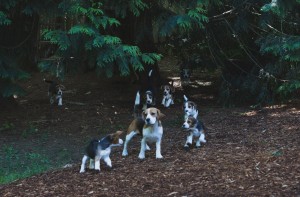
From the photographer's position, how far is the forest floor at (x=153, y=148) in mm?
6605

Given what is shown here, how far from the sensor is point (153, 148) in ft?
31.8

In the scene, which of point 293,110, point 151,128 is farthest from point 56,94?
point 151,128

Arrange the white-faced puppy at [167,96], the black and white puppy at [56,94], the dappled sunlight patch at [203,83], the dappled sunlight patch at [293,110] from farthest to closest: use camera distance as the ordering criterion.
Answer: the dappled sunlight patch at [203,83] → the black and white puppy at [56,94] → the white-faced puppy at [167,96] → the dappled sunlight patch at [293,110]

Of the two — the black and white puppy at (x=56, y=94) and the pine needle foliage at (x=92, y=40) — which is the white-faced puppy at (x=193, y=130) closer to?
the pine needle foliage at (x=92, y=40)

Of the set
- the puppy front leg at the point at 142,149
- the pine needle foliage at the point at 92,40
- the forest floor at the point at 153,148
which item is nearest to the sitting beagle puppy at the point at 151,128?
the puppy front leg at the point at 142,149

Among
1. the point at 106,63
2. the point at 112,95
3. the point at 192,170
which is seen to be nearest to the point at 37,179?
the point at 192,170

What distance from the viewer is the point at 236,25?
1323cm

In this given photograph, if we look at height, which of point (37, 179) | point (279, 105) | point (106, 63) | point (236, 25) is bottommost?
point (37, 179)

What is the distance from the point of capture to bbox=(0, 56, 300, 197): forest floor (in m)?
6.61

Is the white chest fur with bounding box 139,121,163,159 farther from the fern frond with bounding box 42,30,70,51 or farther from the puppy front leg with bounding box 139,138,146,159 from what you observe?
the fern frond with bounding box 42,30,70,51

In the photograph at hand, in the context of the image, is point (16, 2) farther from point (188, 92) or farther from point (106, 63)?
point (188, 92)

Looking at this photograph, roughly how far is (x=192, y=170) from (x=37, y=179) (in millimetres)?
2426

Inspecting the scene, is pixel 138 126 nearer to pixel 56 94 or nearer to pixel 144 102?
pixel 144 102

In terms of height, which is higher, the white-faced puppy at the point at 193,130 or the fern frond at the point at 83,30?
the fern frond at the point at 83,30
